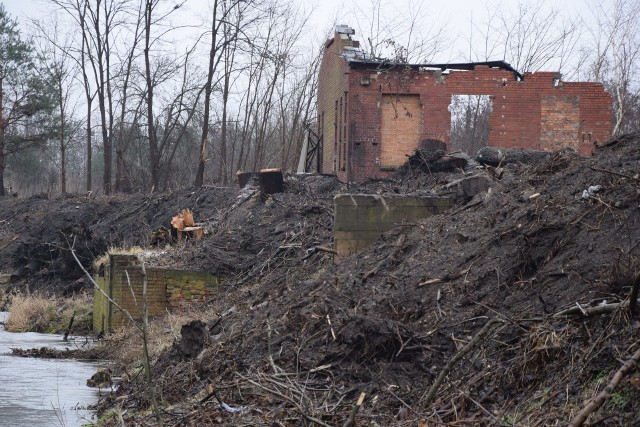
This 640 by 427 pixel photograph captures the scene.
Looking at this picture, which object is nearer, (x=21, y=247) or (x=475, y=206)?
(x=475, y=206)

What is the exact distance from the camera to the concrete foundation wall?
15.2 metres

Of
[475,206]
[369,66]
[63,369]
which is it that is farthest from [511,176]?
[369,66]

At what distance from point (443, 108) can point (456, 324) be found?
21.4 metres

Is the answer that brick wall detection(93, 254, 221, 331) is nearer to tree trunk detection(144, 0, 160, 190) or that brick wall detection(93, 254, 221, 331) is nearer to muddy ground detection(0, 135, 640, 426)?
muddy ground detection(0, 135, 640, 426)

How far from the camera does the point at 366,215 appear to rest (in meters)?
15.3

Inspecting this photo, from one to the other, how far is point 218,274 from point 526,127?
1445 cm

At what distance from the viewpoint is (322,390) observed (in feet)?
28.6

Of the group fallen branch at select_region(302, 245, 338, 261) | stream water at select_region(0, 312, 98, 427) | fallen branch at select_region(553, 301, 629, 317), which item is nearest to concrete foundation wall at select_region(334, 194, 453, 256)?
fallen branch at select_region(302, 245, 338, 261)

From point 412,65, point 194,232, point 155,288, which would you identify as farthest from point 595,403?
point 412,65

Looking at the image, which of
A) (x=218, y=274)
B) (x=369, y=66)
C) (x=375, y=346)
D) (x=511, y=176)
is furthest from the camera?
(x=369, y=66)

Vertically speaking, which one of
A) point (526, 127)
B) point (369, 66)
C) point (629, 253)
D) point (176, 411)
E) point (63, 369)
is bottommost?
point (63, 369)

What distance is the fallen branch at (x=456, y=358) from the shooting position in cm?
674

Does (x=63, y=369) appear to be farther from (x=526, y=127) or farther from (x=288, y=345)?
(x=526, y=127)

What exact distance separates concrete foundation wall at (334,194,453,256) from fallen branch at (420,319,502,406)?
7536mm
